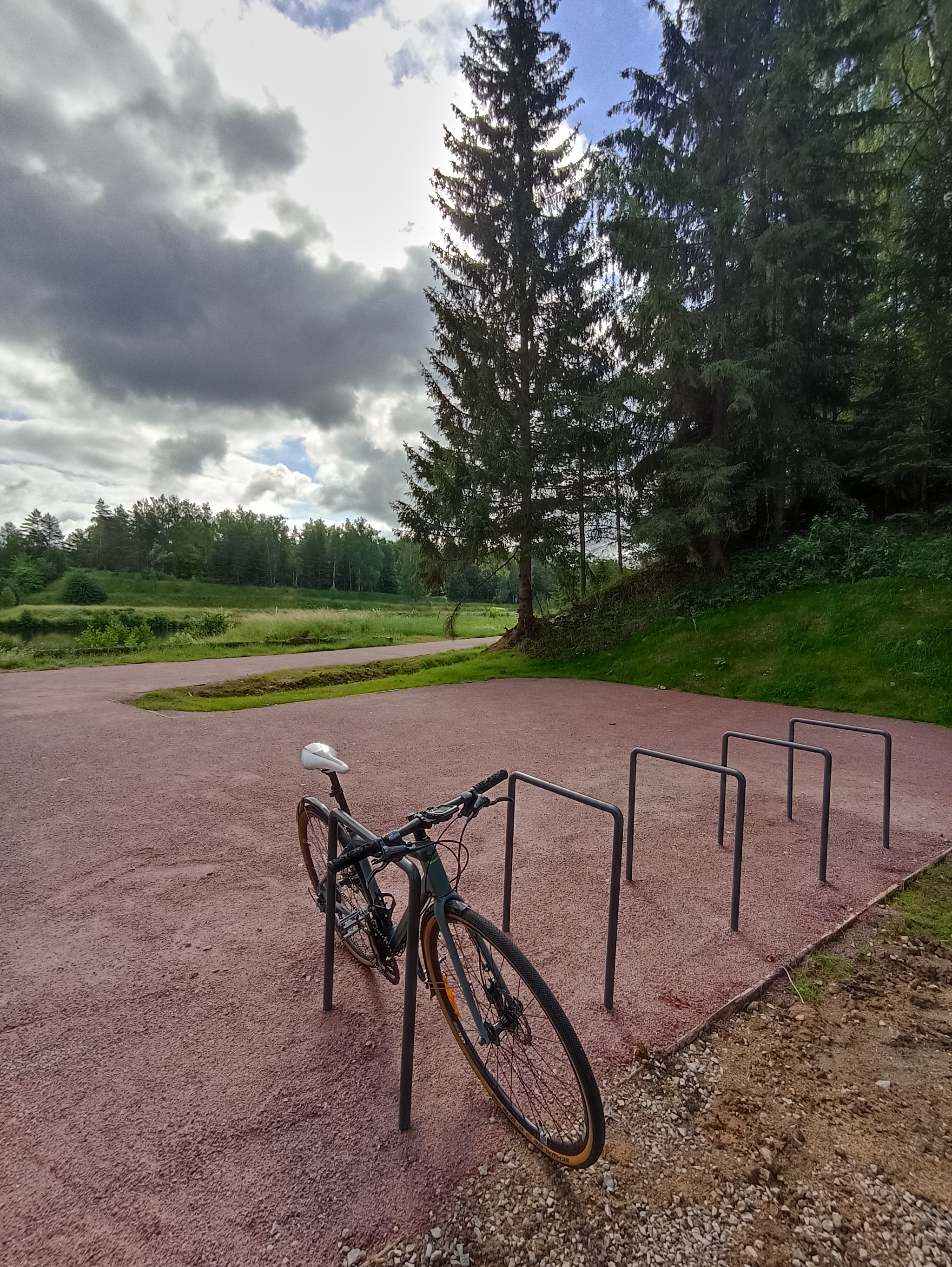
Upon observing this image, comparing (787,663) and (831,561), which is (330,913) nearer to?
(787,663)

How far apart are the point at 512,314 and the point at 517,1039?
49.5 ft

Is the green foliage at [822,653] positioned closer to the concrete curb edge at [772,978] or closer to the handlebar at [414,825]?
the concrete curb edge at [772,978]

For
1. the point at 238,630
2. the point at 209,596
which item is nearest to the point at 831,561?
the point at 238,630

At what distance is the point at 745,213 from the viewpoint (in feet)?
39.4

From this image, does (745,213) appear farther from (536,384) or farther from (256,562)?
(256,562)

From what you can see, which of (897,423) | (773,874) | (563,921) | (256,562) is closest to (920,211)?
(897,423)

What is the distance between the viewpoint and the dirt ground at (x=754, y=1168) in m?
1.51

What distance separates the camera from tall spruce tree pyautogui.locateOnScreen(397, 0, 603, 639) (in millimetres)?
13547

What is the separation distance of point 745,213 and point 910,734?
1104 centimetres

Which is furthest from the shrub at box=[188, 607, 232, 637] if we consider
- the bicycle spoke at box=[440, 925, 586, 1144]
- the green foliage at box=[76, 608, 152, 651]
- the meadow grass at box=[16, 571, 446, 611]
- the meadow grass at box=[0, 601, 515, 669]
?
the bicycle spoke at box=[440, 925, 586, 1144]

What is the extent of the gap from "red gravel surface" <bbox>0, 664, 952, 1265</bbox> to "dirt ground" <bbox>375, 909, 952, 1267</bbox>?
0.15m

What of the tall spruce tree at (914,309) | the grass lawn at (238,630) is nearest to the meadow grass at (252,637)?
the grass lawn at (238,630)

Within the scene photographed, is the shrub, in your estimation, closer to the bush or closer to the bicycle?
the bicycle

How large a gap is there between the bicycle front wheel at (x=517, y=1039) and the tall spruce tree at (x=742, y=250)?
10873 mm
